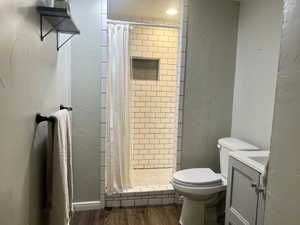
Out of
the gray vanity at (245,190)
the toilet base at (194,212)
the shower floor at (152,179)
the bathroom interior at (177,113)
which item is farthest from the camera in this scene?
the shower floor at (152,179)

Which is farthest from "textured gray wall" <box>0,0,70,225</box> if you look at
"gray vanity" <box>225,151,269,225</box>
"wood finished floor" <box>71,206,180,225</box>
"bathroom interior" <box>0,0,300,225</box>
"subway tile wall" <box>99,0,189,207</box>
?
"gray vanity" <box>225,151,269,225</box>

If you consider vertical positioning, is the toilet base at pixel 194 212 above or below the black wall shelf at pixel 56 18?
below

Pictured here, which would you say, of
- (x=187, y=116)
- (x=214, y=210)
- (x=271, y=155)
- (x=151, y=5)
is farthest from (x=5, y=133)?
(x=151, y=5)

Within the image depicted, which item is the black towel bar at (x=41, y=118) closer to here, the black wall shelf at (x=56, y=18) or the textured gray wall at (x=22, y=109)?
the textured gray wall at (x=22, y=109)

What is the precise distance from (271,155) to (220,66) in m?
1.89

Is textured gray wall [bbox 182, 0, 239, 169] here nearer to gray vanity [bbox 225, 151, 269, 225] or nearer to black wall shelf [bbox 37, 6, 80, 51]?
gray vanity [bbox 225, 151, 269, 225]

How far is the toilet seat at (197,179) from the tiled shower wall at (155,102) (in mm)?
1096

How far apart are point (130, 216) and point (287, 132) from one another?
199 centimetres

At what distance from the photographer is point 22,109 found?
0.93 meters

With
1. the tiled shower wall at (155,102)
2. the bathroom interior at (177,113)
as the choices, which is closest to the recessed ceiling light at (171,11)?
the bathroom interior at (177,113)

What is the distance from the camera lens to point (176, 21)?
3.31 m

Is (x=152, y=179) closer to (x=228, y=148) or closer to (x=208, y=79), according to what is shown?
(x=228, y=148)

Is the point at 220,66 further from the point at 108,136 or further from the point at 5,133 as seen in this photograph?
the point at 5,133

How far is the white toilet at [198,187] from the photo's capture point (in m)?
2.05
